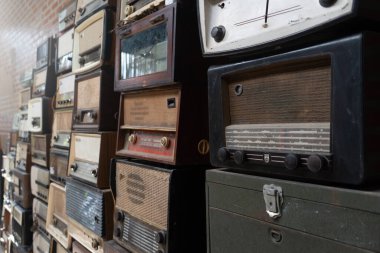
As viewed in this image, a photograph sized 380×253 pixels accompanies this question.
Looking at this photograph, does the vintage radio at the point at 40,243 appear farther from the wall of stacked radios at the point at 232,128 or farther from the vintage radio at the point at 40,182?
the wall of stacked radios at the point at 232,128

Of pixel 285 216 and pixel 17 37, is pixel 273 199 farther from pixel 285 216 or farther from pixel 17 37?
pixel 17 37

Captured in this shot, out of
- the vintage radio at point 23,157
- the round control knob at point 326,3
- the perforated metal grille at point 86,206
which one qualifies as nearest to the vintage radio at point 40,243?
the vintage radio at point 23,157

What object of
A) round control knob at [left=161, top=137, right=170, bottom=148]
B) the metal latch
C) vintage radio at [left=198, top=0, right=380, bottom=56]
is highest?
vintage radio at [left=198, top=0, right=380, bottom=56]

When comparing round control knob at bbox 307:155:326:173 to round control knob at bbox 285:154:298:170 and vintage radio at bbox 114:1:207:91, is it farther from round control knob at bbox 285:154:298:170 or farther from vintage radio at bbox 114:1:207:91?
vintage radio at bbox 114:1:207:91

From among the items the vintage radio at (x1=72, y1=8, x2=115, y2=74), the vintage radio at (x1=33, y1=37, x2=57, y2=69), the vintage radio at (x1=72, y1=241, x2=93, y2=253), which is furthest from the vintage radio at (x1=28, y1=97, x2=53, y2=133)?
the vintage radio at (x1=72, y1=241, x2=93, y2=253)

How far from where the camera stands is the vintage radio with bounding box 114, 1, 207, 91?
112 cm

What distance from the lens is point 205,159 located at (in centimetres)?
119

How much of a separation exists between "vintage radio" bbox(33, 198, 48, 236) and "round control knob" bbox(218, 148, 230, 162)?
6.95ft

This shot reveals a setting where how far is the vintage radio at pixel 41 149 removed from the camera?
2.67 meters

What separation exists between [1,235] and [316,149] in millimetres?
4996

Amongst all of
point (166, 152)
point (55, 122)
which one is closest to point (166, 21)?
point (166, 152)

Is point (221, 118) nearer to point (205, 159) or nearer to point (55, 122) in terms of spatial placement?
point (205, 159)

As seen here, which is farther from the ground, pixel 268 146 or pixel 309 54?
pixel 309 54

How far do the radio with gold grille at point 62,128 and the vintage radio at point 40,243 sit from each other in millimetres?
721
